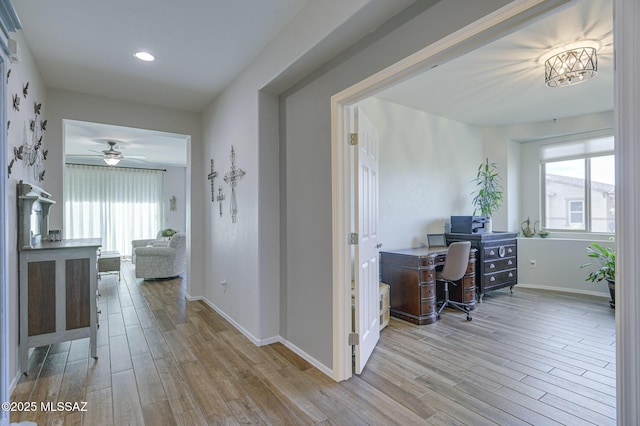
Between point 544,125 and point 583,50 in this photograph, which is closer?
point 583,50

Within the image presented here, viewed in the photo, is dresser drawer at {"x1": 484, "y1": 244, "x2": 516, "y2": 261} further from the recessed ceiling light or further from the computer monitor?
the recessed ceiling light

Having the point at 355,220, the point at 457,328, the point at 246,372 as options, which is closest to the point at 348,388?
the point at 246,372

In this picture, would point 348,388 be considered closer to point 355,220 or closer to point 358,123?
point 355,220

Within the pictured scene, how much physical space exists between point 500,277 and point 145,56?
5254 millimetres

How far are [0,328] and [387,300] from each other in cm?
305

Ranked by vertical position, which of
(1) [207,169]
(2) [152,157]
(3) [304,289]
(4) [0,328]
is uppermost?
(2) [152,157]

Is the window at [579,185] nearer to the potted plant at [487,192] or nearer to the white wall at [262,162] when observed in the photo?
the potted plant at [487,192]

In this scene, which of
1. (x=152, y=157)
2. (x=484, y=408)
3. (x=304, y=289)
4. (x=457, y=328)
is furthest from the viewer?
(x=152, y=157)

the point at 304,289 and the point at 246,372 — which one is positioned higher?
the point at 304,289

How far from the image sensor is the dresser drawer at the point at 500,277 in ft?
14.4

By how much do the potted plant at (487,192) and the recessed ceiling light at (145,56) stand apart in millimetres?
4776

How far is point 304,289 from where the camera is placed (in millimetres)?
2729

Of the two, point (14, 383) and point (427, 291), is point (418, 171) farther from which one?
point (14, 383)

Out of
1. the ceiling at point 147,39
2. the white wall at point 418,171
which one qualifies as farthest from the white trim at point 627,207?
the white wall at point 418,171
